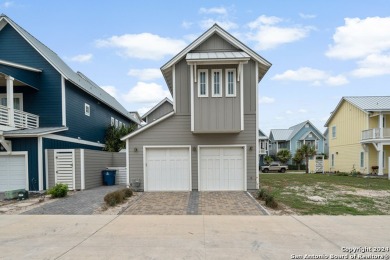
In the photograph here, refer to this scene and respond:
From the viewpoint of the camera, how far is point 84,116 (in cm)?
1881

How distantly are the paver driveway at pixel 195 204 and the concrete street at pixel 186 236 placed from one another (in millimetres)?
722

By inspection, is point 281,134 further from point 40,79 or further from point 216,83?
point 40,79

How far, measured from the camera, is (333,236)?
636 centimetres

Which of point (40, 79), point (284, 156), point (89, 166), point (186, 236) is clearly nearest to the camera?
point (186, 236)

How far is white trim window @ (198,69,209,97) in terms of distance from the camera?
41.8 feet

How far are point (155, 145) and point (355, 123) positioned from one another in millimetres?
22478

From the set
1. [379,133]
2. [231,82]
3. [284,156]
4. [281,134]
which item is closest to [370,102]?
[379,133]

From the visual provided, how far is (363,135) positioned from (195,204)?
72.2 feet

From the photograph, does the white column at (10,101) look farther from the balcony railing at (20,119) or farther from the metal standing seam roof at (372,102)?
the metal standing seam roof at (372,102)

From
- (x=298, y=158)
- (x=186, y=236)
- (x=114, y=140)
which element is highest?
(x=114, y=140)

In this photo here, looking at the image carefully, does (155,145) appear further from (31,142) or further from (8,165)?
(8,165)

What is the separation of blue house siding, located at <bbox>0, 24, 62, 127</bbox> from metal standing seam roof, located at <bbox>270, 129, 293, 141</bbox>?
39460mm

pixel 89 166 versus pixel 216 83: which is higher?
pixel 216 83

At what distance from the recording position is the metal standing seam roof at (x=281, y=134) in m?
48.2
